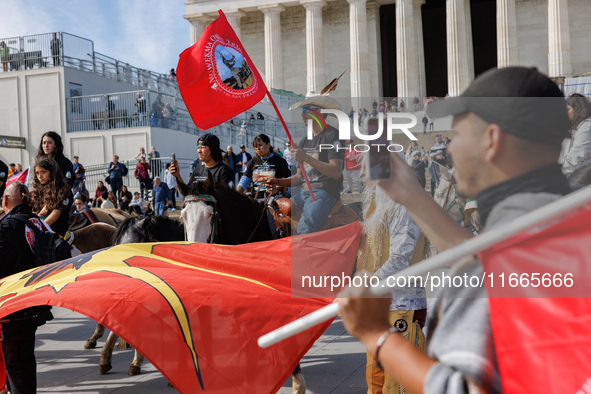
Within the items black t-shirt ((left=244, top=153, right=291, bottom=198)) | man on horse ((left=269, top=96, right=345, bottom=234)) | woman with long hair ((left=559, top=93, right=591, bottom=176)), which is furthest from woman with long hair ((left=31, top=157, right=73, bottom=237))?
woman with long hair ((left=559, top=93, right=591, bottom=176))

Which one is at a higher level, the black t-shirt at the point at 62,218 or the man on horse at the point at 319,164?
the man on horse at the point at 319,164

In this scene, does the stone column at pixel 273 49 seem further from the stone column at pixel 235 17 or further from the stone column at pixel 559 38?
the stone column at pixel 559 38

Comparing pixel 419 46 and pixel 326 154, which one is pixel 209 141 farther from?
pixel 419 46

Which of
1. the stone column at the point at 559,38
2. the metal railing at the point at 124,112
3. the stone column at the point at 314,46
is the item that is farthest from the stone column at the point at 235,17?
the stone column at the point at 559,38

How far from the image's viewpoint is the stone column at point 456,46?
41.1 m

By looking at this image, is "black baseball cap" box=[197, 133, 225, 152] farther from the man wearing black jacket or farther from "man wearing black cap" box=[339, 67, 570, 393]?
"man wearing black cap" box=[339, 67, 570, 393]

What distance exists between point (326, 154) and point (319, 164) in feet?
0.96

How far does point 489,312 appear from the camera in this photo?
1470mm

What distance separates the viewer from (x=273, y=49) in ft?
148

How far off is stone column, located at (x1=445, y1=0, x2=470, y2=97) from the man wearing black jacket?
38.3 m

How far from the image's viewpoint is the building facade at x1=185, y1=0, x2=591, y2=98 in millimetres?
40719

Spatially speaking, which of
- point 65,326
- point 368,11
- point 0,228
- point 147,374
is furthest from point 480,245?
point 368,11

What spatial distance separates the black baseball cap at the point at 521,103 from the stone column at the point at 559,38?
136 feet

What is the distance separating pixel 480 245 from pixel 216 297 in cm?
300
